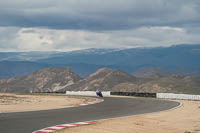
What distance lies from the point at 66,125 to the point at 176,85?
543 feet

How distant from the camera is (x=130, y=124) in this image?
70.9ft

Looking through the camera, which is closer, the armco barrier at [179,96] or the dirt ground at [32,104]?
the dirt ground at [32,104]

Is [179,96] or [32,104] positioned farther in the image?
[179,96]

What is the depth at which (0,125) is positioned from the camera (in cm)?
1972

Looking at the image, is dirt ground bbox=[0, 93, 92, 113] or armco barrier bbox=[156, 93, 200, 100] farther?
armco barrier bbox=[156, 93, 200, 100]

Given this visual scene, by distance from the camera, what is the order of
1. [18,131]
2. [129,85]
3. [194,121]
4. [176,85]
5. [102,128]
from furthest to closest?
[129,85] < [176,85] < [194,121] < [102,128] < [18,131]

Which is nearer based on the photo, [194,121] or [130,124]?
[130,124]

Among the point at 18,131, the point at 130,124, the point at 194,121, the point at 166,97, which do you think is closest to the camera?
the point at 18,131

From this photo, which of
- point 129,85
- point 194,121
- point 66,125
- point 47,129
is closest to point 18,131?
point 47,129

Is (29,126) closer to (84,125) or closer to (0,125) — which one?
(0,125)

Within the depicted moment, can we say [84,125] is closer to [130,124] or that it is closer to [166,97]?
[130,124]

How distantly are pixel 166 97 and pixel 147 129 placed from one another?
41.7 meters

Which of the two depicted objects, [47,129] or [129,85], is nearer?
[47,129]

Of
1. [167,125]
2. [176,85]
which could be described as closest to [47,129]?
[167,125]
